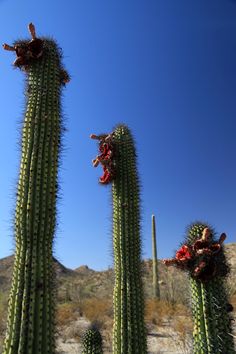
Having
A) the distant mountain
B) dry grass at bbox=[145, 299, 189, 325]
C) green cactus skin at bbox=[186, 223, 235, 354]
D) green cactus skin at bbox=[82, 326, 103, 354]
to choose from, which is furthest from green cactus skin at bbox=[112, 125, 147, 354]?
dry grass at bbox=[145, 299, 189, 325]

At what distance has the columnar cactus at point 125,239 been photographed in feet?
17.3

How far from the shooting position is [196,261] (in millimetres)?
4160

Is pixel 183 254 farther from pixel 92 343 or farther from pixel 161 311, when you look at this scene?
pixel 161 311

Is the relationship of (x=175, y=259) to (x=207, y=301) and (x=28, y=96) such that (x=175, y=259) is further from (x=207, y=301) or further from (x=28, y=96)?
(x=28, y=96)

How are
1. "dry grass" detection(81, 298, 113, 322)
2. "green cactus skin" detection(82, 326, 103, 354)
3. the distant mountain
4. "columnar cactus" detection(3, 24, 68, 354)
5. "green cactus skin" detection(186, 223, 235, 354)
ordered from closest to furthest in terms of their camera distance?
"columnar cactus" detection(3, 24, 68, 354)
"green cactus skin" detection(186, 223, 235, 354)
"green cactus skin" detection(82, 326, 103, 354)
"dry grass" detection(81, 298, 113, 322)
the distant mountain

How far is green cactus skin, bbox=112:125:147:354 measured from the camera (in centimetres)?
525

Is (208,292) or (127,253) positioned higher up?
(127,253)

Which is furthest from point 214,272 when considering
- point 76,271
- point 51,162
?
point 76,271

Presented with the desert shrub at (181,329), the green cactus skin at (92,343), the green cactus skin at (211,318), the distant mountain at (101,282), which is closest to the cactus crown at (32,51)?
the green cactus skin at (211,318)

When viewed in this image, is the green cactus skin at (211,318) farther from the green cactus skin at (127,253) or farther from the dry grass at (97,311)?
the dry grass at (97,311)

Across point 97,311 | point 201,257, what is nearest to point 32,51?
point 201,257

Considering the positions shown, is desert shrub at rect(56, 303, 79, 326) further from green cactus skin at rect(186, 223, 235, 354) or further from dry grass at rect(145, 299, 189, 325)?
green cactus skin at rect(186, 223, 235, 354)

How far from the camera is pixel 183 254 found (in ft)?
14.0

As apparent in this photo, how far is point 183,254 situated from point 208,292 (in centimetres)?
43
